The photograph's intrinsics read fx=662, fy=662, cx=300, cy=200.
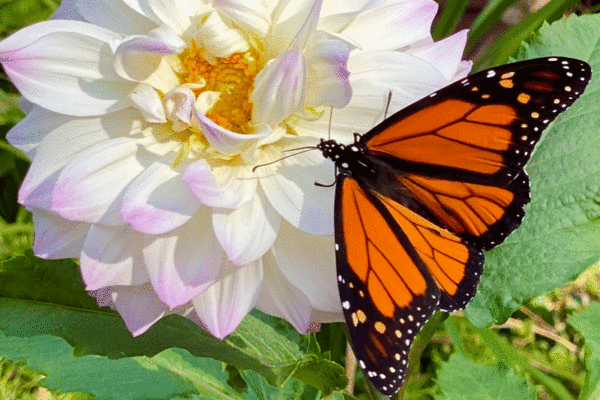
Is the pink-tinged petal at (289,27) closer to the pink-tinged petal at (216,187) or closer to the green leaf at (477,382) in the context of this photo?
the pink-tinged petal at (216,187)

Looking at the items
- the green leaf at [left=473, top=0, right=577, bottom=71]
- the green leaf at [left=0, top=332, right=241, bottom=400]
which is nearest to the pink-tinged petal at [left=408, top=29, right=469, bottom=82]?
the green leaf at [left=0, top=332, right=241, bottom=400]

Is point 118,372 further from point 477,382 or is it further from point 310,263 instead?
point 477,382

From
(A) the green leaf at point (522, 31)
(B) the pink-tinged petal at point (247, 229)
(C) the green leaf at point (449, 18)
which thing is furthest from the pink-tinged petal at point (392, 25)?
(C) the green leaf at point (449, 18)

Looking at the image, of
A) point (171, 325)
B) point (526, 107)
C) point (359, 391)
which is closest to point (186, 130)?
point (171, 325)

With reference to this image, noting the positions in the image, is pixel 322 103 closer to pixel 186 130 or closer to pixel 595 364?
pixel 186 130

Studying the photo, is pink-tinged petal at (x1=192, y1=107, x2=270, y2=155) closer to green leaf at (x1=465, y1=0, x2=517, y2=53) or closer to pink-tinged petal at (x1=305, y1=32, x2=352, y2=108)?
pink-tinged petal at (x1=305, y1=32, x2=352, y2=108)
